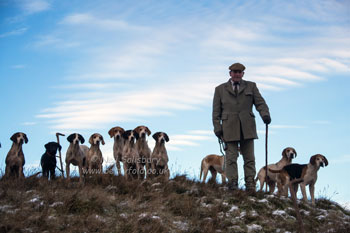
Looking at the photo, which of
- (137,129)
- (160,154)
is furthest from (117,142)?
(160,154)

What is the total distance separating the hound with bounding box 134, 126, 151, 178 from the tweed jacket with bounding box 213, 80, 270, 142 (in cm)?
196

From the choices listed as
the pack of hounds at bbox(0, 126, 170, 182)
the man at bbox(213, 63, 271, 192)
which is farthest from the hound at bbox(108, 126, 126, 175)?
the man at bbox(213, 63, 271, 192)

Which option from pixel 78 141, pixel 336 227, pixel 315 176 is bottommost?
pixel 336 227

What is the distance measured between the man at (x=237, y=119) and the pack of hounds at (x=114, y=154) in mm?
1617

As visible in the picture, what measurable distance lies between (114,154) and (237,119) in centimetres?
340

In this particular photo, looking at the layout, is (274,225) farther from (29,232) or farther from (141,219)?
(29,232)

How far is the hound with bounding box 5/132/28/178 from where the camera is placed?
11.2 meters

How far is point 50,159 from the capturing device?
11.4 meters

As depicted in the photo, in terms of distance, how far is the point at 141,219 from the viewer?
322 inches

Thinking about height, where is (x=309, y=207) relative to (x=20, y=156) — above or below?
below

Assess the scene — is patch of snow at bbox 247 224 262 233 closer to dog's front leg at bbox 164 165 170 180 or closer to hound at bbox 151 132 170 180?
dog's front leg at bbox 164 165 170 180

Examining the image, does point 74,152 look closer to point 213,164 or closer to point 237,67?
point 237,67

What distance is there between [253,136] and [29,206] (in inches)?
197

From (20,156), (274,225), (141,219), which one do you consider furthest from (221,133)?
(20,156)
